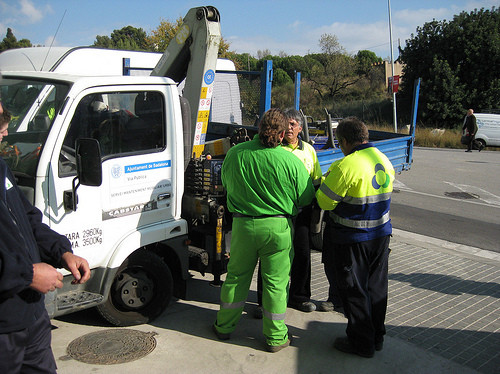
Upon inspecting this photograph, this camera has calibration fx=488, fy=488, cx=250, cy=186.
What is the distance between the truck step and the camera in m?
3.71

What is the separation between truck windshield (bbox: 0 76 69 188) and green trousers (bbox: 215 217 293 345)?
163 centimetres

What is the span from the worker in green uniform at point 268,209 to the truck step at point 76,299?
1.08m

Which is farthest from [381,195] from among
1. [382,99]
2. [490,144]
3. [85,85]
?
[382,99]

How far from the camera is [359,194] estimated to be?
12.6 feet

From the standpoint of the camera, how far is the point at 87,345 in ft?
13.1

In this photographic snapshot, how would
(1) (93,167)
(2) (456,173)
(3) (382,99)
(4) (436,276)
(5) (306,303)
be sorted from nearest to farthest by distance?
(1) (93,167) → (5) (306,303) → (4) (436,276) → (2) (456,173) → (3) (382,99)

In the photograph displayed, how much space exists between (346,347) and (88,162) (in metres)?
2.52

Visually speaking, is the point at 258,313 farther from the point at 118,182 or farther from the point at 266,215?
the point at 118,182

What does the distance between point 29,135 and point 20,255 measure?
79.1 inches

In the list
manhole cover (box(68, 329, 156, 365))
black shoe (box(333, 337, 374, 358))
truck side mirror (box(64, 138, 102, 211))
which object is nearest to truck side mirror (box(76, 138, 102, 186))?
truck side mirror (box(64, 138, 102, 211))

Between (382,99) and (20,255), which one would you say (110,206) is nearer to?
(20,255)

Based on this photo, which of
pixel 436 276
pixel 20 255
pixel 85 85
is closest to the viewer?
pixel 20 255

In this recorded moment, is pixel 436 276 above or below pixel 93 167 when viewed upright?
below

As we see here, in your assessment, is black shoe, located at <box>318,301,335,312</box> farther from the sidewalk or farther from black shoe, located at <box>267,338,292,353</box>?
black shoe, located at <box>267,338,292,353</box>
